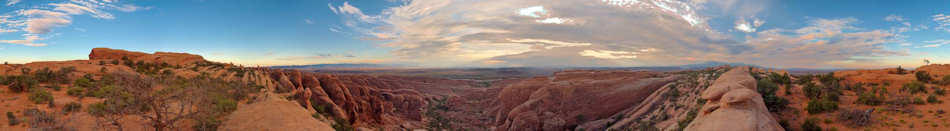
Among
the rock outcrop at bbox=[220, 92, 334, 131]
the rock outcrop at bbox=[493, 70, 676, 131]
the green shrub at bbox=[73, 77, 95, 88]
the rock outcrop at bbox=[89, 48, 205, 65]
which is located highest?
the rock outcrop at bbox=[89, 48, 205, 65]

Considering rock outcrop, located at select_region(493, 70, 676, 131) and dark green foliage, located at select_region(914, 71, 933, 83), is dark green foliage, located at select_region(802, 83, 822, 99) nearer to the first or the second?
dark green foliage, located at select_region(914, 71, 933, 83)

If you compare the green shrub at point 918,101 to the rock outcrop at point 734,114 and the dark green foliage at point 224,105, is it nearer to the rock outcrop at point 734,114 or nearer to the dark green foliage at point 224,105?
the rock outcrop at point 734,114

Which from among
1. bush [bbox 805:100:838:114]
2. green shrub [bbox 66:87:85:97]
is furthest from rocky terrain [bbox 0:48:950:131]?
green shrub [bbox 66:87:85:97]

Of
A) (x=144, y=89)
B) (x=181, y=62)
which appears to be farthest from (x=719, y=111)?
(x=181, y=62)

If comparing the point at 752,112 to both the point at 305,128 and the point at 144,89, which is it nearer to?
the point at 305,128

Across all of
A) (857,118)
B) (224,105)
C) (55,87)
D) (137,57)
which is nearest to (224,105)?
(224,105)

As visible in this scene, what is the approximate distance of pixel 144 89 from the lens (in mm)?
9617

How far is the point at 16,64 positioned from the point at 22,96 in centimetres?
1395

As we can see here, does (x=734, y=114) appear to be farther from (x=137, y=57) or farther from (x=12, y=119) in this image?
(x=137, y=57)

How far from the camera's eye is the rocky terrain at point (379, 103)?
36.9ft

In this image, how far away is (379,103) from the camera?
40375 millimetres

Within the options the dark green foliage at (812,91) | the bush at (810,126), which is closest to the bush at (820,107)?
the bush at (810,126)

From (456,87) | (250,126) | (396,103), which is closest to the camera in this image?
(250,126)

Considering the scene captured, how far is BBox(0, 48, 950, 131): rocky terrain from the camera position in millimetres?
11258
